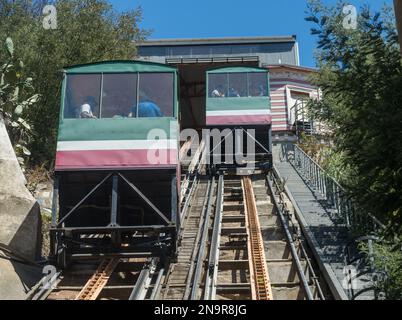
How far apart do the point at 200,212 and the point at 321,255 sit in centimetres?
396

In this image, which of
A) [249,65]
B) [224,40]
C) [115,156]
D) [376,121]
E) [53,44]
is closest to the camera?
[376,121]

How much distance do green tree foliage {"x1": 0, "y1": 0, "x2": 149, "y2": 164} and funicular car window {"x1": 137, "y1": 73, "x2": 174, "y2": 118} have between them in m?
6.97

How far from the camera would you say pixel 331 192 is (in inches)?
551

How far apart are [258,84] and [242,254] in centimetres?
875

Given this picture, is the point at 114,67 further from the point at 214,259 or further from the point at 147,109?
the point at 214,259

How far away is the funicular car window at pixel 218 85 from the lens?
60.4ft

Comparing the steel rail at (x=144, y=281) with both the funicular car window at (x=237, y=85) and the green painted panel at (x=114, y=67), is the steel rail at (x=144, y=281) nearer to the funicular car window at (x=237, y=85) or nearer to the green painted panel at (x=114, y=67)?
the green painted panel at (x=114, y=67)

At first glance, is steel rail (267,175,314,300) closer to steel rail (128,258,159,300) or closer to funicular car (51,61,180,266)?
funicular car (51,61,180,266)

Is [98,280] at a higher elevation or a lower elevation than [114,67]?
lower

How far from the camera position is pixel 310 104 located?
44.8 ft

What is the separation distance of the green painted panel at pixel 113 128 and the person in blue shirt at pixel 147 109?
5.4 inches

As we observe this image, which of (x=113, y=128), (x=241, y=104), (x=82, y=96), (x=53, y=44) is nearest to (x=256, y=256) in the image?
(x=113, y=128)

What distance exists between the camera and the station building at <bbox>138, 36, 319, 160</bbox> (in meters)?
23.9
